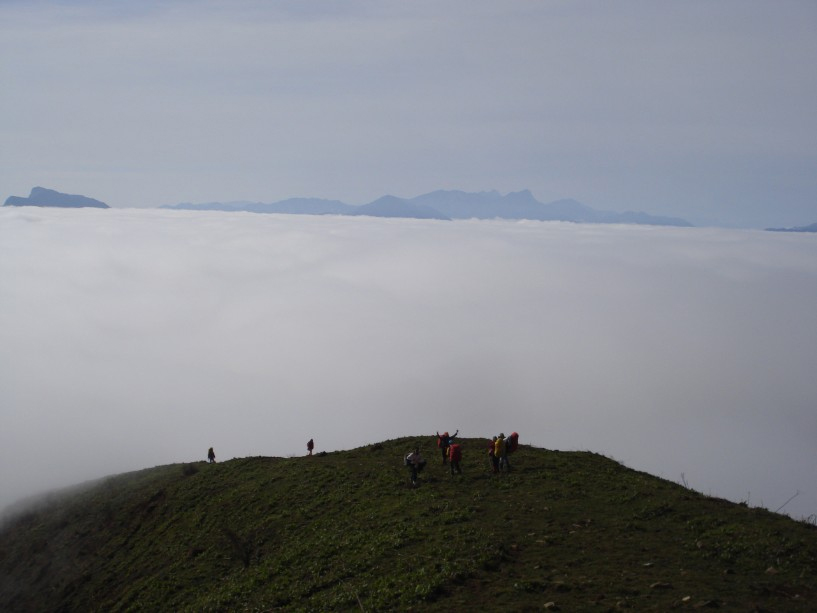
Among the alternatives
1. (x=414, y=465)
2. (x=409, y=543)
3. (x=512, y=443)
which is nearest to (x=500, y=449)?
(x=512, y=443)

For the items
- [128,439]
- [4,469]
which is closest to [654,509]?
[4,469]

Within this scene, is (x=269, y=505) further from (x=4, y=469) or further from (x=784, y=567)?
(x=4, y=469)

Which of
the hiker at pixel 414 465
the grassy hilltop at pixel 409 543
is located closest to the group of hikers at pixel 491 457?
the hiker at pixel 414 465

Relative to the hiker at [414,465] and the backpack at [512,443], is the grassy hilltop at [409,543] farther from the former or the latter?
the backpack at [512,443]

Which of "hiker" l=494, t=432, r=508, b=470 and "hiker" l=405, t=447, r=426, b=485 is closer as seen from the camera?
"hiker" l=405, t=447, r=426, b=485

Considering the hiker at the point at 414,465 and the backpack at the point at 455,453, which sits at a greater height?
the backpack at the point at 455,453

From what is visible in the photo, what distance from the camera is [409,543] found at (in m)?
25.8

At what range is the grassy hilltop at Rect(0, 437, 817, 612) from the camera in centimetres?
2066

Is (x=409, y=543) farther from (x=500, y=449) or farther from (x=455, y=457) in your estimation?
(x=500, y=449)

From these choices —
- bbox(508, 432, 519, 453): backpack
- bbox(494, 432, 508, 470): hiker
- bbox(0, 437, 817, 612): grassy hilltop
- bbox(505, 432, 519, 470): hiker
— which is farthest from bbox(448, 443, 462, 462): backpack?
bbox(508, 432, 519, 453): backpack

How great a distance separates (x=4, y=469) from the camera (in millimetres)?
136750

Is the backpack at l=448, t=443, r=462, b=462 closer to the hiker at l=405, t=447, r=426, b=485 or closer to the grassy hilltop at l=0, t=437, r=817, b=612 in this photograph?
the grassy hilltop at l=0, t=437, r=817, b=612

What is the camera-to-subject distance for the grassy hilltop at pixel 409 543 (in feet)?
67.8

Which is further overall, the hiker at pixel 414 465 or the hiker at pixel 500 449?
the hiker at pixel 500 449
